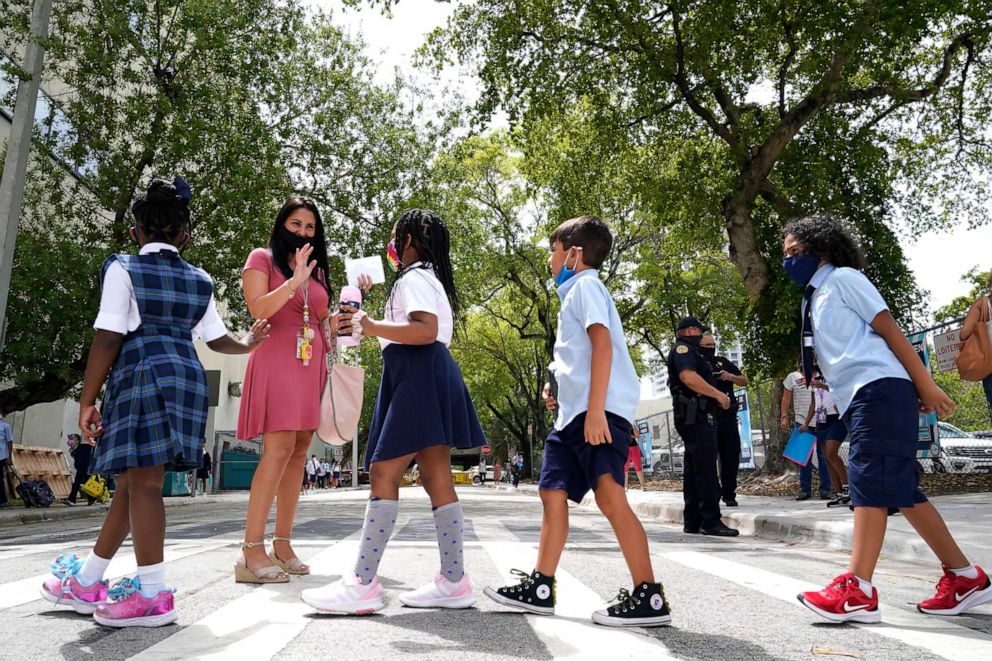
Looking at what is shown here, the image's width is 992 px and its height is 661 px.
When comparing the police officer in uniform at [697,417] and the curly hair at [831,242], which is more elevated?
the curly hair at [831,242]

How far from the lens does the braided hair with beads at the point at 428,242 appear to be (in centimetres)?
395

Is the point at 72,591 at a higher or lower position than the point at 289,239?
lower

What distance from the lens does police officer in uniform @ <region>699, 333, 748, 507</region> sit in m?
9.76

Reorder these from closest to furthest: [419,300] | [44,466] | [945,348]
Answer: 1. [419,300]
2. [945,348]
3. [44,466]

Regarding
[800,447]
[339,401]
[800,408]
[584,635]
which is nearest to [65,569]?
[339,401]

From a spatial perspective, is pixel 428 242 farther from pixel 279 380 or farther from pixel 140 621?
pixel 140 621

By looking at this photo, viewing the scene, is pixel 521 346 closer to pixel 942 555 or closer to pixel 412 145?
pixel 412 145

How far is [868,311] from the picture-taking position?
3844 mm

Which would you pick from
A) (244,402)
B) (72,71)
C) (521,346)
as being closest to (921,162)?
(72,71)

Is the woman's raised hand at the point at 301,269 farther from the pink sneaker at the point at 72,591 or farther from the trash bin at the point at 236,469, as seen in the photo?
the trash bin at the point at 236,469

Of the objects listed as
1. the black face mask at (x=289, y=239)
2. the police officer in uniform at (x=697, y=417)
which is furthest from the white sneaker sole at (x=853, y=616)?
the police officer in uniform at (x=697, y=417)

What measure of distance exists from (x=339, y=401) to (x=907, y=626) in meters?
Result: 2.82

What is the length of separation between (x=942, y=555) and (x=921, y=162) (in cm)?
1965

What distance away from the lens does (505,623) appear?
3475 millimetres
